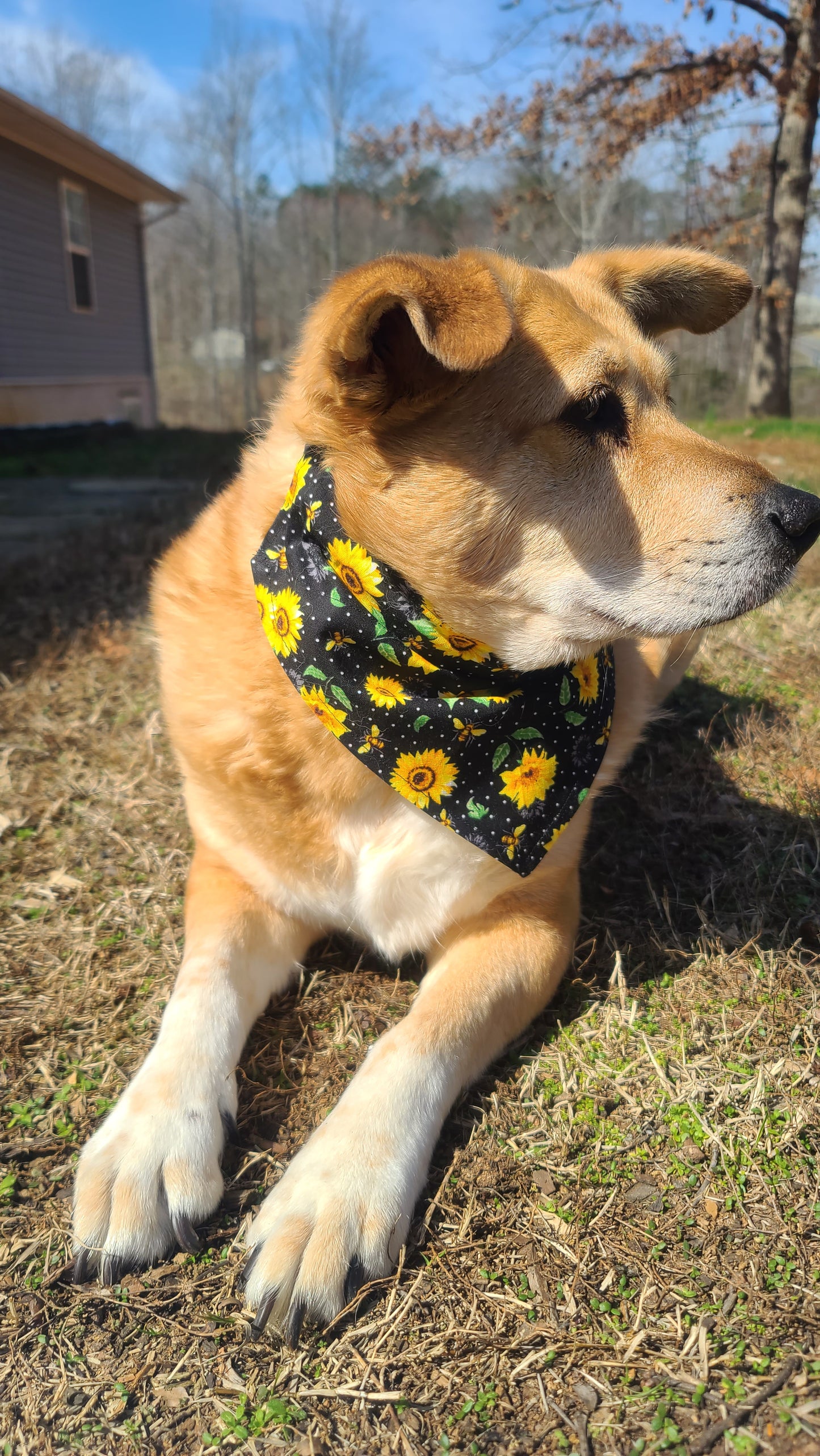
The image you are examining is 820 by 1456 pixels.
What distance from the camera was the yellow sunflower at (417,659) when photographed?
6.42 feet

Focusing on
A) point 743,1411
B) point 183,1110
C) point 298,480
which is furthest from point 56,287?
point 743,1411

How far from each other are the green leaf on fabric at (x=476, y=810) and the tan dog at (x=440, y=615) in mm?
108

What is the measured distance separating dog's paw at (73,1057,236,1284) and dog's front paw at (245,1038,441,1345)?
141mm

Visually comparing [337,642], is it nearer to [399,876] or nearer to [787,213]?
[399,876]

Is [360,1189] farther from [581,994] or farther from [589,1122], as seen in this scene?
[581,994]

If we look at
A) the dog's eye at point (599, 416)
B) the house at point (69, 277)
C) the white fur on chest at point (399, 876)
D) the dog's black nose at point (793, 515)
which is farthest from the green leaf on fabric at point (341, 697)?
the house at point (69, 277)

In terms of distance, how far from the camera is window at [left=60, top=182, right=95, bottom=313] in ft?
48.1

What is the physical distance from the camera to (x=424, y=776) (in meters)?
2.04

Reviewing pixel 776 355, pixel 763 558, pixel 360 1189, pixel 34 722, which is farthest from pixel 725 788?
pixel 776 355

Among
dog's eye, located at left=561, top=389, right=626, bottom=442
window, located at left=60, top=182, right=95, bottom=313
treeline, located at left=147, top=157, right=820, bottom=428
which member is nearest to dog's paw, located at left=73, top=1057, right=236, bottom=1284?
dog's eye, located at left=561, top=389, right=626, bottom=442

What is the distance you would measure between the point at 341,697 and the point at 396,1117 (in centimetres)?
84

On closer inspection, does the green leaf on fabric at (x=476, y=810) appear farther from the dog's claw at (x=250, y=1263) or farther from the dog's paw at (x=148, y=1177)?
the dog's claw at (x=250, y=1263)

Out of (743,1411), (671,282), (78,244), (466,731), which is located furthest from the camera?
(78,244)

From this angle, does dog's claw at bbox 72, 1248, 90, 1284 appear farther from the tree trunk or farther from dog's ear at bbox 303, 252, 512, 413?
the tree trunk
